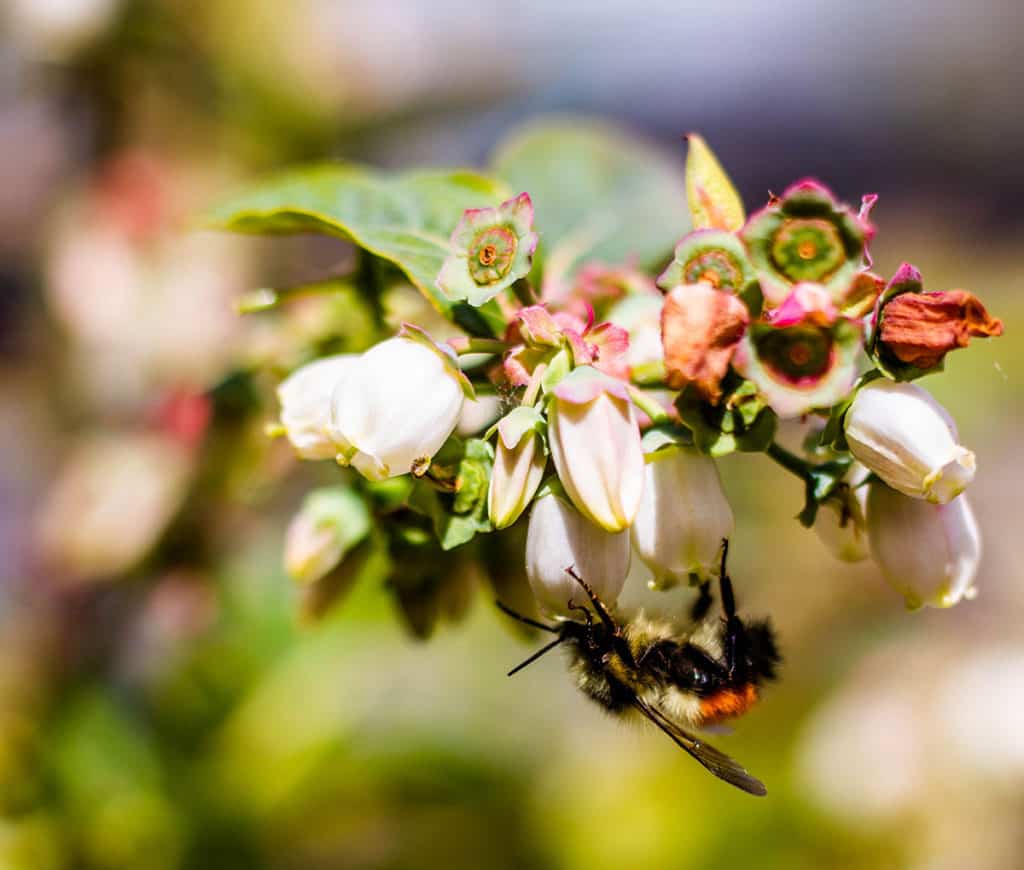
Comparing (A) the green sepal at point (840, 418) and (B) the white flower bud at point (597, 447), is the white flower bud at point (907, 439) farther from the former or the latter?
(B) the white flower bud at point (597, 447)

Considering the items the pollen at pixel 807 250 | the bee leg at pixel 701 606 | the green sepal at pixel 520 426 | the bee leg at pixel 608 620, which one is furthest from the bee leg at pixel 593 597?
the pollen at pixel 807 250

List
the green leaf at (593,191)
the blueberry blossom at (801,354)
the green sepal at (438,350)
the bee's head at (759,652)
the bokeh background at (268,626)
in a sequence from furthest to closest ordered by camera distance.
Answer: 1. the bokeh background at (268,626)
2. the green leaf at (593,191)
3. the bee's head at (759,652)
4. the green sepal at (438,350)
5. the blueberry blossom at (801,354)

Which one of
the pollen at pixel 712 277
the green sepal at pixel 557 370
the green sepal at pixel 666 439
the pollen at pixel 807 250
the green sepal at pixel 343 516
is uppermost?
the pollen at pixel 807 250

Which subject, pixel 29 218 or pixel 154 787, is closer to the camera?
pixel 154 787

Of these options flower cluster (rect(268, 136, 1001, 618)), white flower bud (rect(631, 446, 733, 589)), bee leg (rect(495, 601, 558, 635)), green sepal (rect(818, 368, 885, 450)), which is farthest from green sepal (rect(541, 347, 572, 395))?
bee leg (rect(495, 601, 558, 635))

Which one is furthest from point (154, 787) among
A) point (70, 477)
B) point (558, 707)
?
point (558, 707)

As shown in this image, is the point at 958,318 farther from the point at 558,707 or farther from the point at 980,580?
the point at 980,580

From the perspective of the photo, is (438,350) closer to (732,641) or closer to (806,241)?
(806,241)

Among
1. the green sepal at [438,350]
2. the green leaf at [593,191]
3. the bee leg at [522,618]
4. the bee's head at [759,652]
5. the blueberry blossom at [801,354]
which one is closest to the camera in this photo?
the blueberry blossom at [801,354]
